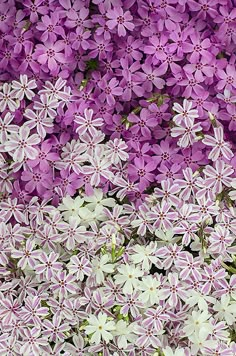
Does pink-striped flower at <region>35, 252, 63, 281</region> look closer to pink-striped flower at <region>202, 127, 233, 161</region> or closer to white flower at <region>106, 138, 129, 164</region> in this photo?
white flower at <region>106, 138, 129, 164</region>

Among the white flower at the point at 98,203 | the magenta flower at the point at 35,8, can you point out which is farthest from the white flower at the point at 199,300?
the magenta flower at the point at 35,8

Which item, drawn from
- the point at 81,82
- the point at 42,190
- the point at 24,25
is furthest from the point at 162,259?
the point at 24,25

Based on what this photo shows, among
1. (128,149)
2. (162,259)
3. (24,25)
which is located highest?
(24,25)

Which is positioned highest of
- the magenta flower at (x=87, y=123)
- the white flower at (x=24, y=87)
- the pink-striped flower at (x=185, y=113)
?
the pink-striped flower at (x=185, y=113)

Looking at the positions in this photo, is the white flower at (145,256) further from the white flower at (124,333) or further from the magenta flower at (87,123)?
the magenta flower at (87,123)

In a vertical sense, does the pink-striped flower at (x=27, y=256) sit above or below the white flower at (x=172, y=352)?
above

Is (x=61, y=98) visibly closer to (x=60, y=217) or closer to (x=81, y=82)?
(x=81, y=82)
